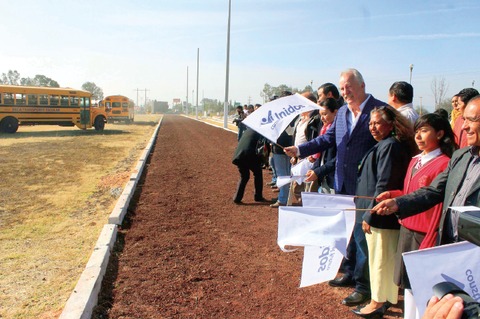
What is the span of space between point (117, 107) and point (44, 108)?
1714cm

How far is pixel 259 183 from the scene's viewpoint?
689cm

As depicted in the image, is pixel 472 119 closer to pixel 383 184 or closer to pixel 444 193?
pixel 444 193

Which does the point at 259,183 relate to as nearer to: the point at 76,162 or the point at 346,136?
the point at 346,136

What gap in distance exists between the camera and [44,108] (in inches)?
932

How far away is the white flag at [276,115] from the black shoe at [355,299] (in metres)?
1.89

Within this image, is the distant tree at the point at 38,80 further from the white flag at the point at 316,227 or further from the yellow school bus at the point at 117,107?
the white flag at the point at 316,227

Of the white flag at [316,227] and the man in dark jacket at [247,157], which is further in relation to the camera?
the man in dark jacket at [247,157]

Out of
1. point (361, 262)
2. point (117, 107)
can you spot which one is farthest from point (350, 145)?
point (117, 107)

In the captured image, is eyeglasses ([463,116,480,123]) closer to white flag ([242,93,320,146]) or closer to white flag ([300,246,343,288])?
white flag ([300,246,343,288])

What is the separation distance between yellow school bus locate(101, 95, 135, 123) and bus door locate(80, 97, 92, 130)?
562 inches

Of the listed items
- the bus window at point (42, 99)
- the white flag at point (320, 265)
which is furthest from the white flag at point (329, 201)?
the bus window at point (42, 99)

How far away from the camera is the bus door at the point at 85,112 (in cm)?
2557

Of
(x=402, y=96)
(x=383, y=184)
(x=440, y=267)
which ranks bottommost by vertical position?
(x=440, y=267)

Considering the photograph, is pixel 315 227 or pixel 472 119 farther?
pixel 315 227
